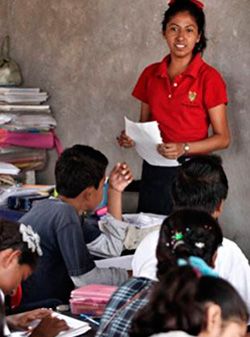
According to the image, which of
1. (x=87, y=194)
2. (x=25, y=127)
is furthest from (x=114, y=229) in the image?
(x=25, y=127)

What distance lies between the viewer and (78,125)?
479 centimetres

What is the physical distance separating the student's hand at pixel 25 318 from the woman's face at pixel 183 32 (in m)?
1.70

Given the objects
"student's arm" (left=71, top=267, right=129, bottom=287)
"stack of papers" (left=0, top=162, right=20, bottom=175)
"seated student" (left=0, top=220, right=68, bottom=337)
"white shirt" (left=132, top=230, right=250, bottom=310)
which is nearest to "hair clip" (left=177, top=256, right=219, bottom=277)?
"white shirt" (left=132, top=230, right=250, bottom=310)

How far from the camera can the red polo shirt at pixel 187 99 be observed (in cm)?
356

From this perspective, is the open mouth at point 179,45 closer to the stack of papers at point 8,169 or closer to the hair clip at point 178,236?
the stack of papers at point 8,169

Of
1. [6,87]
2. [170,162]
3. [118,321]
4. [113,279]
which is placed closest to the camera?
[118,321]

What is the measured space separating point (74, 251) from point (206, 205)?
0.50m

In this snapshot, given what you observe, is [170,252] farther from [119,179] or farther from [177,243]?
[119,179]

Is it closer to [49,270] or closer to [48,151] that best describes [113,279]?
[49,270]

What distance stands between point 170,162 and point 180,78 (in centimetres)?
42

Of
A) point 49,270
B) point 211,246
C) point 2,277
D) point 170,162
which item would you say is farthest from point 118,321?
point 170,162

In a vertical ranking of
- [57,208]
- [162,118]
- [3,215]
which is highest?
[162,118]

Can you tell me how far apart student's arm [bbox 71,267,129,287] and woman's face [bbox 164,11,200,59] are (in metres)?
1.39

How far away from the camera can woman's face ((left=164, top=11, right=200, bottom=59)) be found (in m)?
3.54
